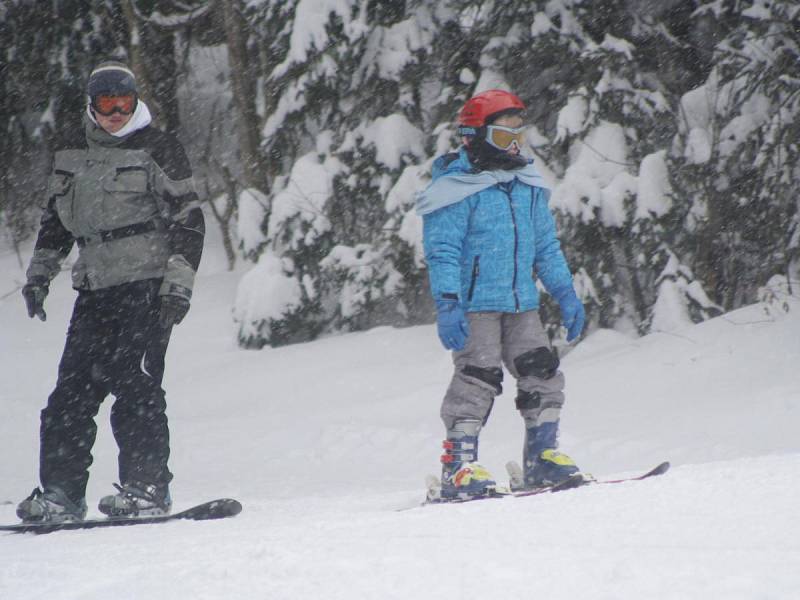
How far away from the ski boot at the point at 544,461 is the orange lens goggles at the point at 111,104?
220 cm

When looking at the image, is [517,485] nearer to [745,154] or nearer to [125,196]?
[125,196]

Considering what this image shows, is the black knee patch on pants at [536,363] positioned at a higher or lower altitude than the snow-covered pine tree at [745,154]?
lower

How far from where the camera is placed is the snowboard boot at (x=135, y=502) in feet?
13.3

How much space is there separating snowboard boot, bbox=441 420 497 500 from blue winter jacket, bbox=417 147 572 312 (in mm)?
521

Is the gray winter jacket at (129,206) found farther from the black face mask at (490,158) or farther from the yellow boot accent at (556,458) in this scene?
the yellow boot accent at (556,458)

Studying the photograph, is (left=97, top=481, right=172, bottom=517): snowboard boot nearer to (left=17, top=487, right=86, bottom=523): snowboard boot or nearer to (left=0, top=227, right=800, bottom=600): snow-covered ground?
(left=17, top=487, right=86, bottom=523): snowboard boot

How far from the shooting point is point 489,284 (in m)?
4.18

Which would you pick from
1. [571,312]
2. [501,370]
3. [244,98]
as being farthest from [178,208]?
[244,98]

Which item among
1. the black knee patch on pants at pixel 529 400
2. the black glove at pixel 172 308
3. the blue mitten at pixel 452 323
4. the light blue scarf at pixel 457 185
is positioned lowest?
the black knee patch on pants at pixel 529 400

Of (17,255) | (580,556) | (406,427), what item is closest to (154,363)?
(580,556)

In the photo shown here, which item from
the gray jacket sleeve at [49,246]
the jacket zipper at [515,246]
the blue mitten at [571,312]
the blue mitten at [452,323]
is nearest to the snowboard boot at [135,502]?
the gray jacket sleeve at [49,246]

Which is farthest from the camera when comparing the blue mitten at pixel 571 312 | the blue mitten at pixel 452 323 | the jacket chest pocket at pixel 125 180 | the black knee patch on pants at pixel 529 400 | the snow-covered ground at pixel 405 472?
the blue mitten at pixel 571 312

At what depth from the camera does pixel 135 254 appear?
163 inches

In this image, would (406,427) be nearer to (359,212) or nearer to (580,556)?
(359,212)
